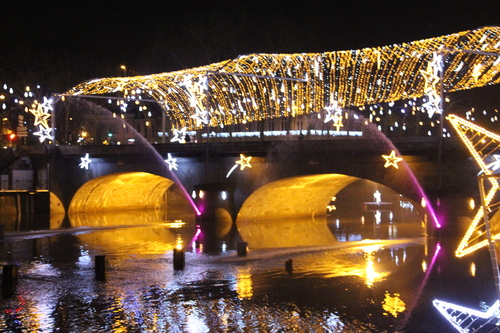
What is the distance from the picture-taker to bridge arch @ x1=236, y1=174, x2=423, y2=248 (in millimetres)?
43000

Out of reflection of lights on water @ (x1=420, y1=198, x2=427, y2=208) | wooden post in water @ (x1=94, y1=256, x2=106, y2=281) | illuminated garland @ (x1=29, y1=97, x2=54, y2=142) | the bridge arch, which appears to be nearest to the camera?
wooden post in water @ (x1=94, y1=256, x2=106, y2=281)

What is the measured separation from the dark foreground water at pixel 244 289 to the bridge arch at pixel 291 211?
5.53 metres

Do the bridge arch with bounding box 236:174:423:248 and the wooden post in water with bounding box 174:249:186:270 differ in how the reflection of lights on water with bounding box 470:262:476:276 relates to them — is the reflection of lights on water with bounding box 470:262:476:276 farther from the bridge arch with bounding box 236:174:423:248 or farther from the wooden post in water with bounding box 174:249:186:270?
the wooden post in water with bounding box 174:249:186:270

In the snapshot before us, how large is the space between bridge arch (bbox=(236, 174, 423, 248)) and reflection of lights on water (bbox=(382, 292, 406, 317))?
16.3m

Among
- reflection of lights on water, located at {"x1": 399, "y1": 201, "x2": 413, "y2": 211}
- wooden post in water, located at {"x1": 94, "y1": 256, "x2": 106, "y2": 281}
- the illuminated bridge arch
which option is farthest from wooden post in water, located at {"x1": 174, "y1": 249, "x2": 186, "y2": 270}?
reflection of lights on water, located at {"x1": 399, "y1": 201, "x2": 413, "y2": 211}

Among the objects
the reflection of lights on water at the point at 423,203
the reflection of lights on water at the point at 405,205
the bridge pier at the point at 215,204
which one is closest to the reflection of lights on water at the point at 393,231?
the reflection of lights on water at the point at 423,203

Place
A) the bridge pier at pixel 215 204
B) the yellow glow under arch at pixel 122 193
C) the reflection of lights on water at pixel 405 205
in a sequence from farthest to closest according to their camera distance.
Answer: the reflection of lights on water at pixel 405 205
the yellow glow under arch at pixel 122 193
the bridge pier at pixel 215 204

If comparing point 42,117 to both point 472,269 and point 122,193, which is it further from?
point 472,269

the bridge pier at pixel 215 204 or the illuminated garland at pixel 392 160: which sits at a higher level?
the illuminated garland at pixel 392 160

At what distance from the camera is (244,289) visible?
80.9ft

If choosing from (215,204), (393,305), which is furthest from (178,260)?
(215,204)

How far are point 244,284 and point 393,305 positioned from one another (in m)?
5.90

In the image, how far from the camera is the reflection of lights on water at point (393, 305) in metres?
21.4

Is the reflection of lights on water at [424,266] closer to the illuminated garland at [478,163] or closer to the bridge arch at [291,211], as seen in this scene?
the illuminated garland at [478,163]
